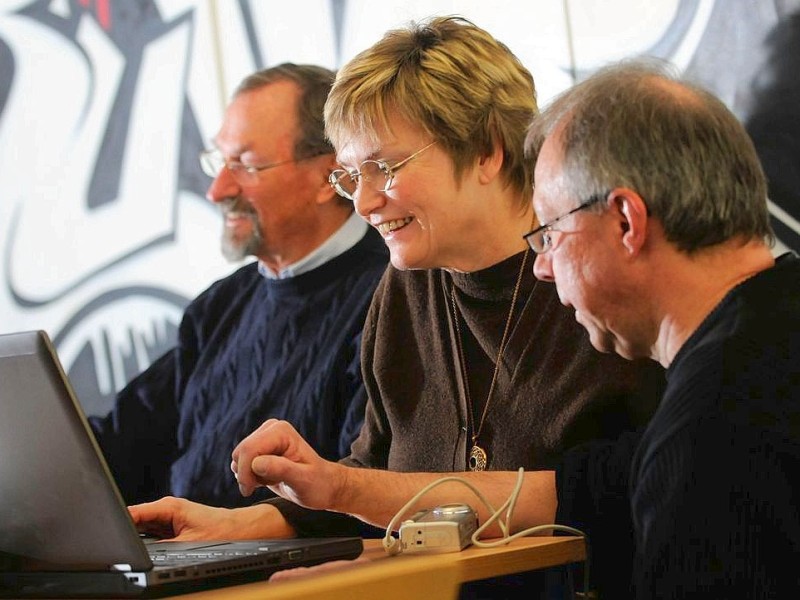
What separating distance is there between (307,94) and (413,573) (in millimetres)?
2077

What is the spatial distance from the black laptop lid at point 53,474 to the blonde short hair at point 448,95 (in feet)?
3.09

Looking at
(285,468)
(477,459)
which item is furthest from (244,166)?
(285,468)

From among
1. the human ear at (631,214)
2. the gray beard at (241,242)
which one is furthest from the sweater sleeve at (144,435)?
the human ear at (631,214)

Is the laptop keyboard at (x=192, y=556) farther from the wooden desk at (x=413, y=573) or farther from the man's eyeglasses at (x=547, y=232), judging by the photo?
the man's eyeglasses at (x=547, y=232)

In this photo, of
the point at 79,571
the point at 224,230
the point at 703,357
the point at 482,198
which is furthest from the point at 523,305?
the point at 224,230

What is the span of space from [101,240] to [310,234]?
1051mm

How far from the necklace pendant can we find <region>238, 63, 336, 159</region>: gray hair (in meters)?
1.20

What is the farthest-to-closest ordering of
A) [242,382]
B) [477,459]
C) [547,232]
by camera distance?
[242,382] < [477,459] < [547,232]

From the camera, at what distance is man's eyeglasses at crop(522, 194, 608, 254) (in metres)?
1.40

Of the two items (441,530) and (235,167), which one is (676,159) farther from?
(235,167)

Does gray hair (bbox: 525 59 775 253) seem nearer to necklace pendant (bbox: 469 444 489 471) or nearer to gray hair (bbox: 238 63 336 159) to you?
necklace pendant (bbox: 469 444 489 471)

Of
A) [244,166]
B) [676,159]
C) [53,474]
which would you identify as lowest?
[53,474]

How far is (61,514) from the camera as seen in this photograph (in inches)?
48.3

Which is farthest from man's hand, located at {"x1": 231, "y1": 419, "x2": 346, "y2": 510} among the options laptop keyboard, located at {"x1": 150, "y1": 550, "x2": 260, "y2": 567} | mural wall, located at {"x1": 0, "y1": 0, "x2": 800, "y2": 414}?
mural wall, located at {"x1": 0, "y1": 0, "x2": 800, "y2": 414}
